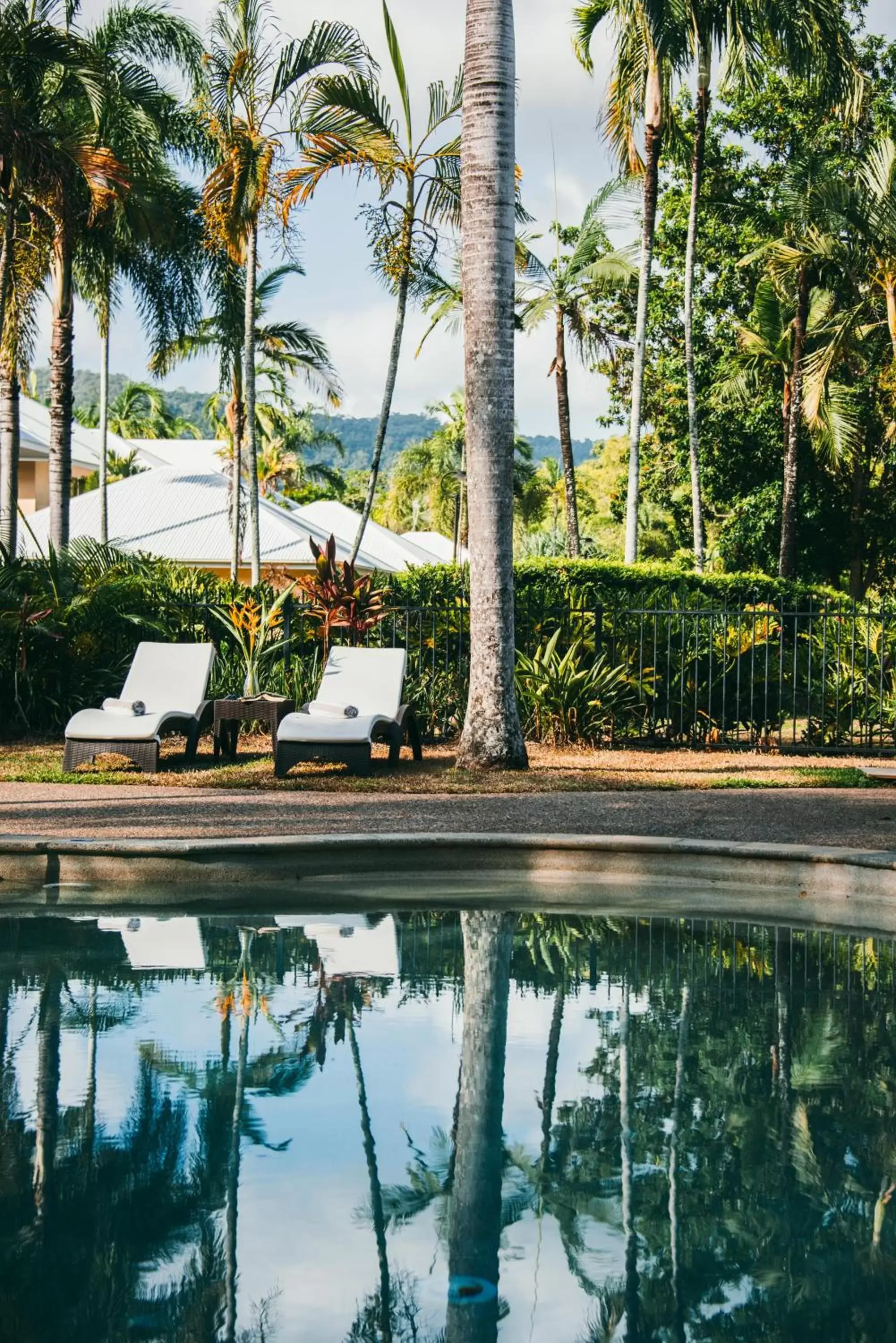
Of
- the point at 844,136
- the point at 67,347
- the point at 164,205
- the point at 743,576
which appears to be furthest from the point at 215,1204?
the point at 844,136

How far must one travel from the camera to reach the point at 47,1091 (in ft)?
15.0

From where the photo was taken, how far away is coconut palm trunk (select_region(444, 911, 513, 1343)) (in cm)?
313

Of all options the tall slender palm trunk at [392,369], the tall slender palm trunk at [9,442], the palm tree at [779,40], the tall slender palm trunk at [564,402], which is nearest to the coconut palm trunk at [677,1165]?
the tall slender palm trunk at [392,369]

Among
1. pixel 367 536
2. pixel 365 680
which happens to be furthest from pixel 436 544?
pixel 365 680

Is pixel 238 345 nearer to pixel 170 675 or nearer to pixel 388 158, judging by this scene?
pixel 388 158

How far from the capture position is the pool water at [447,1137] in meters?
3.14

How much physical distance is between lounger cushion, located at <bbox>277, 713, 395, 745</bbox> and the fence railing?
8.61ft

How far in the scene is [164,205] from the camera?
24922 millimetres

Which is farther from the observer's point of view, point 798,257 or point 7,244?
point 798,257

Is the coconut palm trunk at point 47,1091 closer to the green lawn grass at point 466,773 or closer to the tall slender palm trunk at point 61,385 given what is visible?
the green lawn grass at point 466,773

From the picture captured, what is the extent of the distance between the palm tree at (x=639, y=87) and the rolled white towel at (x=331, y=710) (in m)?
11.2

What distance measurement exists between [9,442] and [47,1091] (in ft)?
62.6

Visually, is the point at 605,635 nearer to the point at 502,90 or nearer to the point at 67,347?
the point at 502,90

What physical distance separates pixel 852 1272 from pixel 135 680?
423 inches
